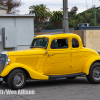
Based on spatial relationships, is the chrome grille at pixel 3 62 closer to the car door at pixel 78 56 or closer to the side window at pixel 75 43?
the car door at pixel 78 56

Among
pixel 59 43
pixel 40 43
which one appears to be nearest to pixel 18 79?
pixel 40 43

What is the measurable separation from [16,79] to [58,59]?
1.71m

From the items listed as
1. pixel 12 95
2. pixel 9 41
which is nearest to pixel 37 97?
pixel 12 95

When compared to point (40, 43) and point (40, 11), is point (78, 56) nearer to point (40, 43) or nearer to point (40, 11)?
point (40, 43)

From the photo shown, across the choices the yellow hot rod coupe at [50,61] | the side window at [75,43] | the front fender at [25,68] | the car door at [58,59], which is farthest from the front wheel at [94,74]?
the front fender at [25,68]

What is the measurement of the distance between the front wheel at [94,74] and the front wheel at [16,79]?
2.64 m

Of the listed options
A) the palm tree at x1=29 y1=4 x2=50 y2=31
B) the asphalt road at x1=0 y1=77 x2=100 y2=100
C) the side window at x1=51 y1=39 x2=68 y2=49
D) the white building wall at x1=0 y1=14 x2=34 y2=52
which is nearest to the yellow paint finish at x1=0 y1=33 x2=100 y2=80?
the side window at x1=51 y1=39 x2=68 y2=49

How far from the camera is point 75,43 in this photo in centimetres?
953

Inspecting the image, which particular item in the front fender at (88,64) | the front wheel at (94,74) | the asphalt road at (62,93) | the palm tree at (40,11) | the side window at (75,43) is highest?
the palm tree at (40,11)

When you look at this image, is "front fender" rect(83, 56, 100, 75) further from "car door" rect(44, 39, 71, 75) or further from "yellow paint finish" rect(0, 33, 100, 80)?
"car door" rect(44, 39, 71, 75)

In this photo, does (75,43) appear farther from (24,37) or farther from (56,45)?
(24,37)

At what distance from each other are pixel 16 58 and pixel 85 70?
8.92ft

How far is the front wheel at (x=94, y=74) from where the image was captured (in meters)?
9.43

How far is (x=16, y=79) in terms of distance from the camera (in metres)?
8.14
